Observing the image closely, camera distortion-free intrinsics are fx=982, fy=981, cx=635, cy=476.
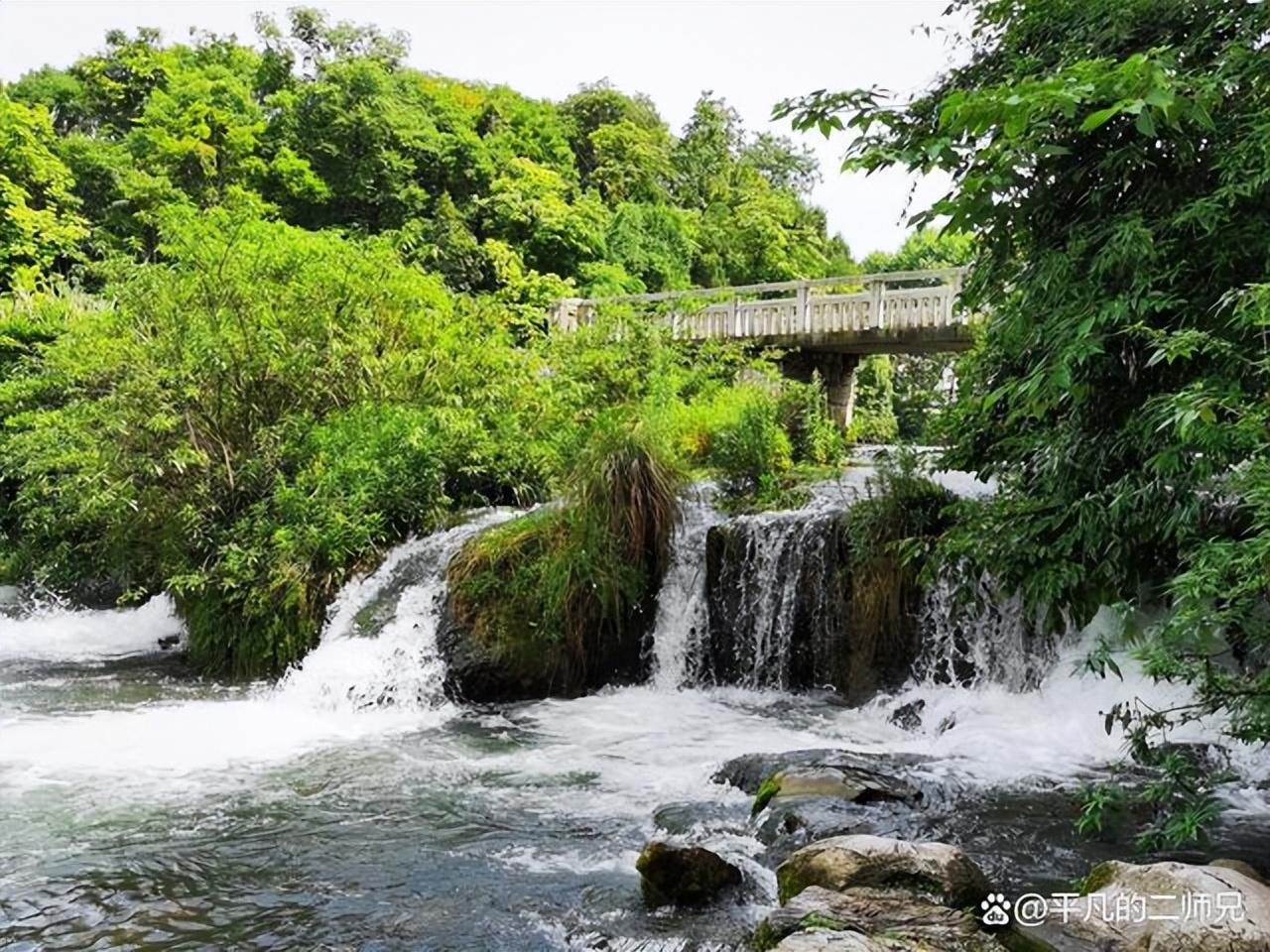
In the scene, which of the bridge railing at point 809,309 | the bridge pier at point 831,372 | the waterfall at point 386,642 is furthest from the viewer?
the bridge pier at point 831,372

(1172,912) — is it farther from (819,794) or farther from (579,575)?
(579,575)

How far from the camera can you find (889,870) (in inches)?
152

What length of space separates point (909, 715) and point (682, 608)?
7.91 ft

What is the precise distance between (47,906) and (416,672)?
4.28 metres

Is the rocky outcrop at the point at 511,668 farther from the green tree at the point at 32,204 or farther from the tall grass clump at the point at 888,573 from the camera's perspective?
the green tree at the point at 32,204

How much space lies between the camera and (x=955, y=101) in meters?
3.43

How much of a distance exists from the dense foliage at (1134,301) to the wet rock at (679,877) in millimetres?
1884

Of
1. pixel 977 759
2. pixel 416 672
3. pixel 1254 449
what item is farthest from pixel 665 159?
pixel 1254 449

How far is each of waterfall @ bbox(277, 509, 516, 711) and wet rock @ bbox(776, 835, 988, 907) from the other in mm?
5045

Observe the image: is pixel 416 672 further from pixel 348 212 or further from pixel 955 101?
pixel 348 212

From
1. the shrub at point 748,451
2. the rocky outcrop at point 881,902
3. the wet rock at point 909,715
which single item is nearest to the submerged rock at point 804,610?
the wet rock at point 909,715

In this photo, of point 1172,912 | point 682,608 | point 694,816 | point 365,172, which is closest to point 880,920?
point 1172,912

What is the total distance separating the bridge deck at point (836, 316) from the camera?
14.3m

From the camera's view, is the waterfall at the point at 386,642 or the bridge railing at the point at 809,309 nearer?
the waterfall at the point at 386,642
